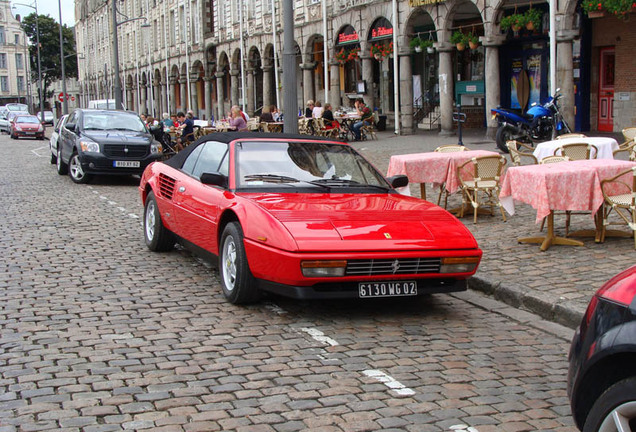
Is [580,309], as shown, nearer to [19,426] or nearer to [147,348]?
[147,348]

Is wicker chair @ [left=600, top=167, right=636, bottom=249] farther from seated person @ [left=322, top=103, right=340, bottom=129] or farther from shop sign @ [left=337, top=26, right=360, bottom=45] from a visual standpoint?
shop sign @ [left=337, top=26, right=360, bottom=45]

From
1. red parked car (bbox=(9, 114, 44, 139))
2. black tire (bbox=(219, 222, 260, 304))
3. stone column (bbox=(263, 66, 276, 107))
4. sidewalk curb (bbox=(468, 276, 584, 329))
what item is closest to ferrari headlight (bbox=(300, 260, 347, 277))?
black tire (bbox=(219, 222, 260, 304))

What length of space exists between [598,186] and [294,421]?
549 cm

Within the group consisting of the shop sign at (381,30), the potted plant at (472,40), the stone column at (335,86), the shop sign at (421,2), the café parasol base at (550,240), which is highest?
the shop sign at (421,2)

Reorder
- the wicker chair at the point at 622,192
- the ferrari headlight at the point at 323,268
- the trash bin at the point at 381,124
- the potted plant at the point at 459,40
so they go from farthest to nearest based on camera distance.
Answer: the trash bin at the point at 381,124 < the potted plant at the point at 459,40 < the wicker chair at the point at 622,192 < the ferrari headlight at the point at 323,268

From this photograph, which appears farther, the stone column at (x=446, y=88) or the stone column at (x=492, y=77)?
the stone column at (x=446, y=88)

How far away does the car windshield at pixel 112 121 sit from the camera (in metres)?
19.2

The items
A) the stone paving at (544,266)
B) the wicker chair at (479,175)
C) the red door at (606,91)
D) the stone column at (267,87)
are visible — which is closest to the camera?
the stone paving at (544,266)

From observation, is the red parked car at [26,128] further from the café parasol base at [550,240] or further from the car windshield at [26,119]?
the café parasol base at [550,240]

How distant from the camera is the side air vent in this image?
868 cm

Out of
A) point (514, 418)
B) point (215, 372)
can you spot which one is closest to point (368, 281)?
point (215, 372)

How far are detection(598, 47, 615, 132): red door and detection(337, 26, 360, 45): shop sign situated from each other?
10.3m

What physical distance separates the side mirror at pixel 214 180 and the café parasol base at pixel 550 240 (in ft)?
12.0

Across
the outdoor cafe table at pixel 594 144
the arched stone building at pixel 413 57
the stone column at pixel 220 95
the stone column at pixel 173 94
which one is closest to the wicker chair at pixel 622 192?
the outdoor cafe table at pixel 594 144
